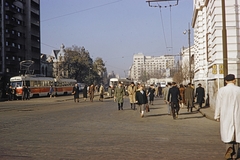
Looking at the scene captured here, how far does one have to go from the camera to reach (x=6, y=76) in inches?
2682

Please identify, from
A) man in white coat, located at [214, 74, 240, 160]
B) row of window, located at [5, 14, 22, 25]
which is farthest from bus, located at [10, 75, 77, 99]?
man in white coat, located at [214, 74, 240, 160]

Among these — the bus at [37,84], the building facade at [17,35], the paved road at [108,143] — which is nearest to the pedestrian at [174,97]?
the paved road at [108,143]

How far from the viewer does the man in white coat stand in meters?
7.48

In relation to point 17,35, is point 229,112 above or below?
below

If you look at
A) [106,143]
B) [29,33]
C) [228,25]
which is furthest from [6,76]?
[106,143]

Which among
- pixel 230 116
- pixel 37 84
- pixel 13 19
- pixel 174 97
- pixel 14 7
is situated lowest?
pixel 230 116

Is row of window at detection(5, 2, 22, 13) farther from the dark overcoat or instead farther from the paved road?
the paved road

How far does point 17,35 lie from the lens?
77.9 m

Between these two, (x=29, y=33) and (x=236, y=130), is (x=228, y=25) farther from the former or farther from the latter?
(x=29, y=33)

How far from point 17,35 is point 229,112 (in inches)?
2962

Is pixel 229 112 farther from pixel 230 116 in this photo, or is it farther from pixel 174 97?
pixel 174 97

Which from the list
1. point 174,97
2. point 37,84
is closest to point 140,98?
point 174,97

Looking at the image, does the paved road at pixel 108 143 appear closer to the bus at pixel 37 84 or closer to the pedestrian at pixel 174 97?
the pedestrian at pixel 174 97

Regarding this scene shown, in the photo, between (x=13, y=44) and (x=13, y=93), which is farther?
(x=13, y=44)
